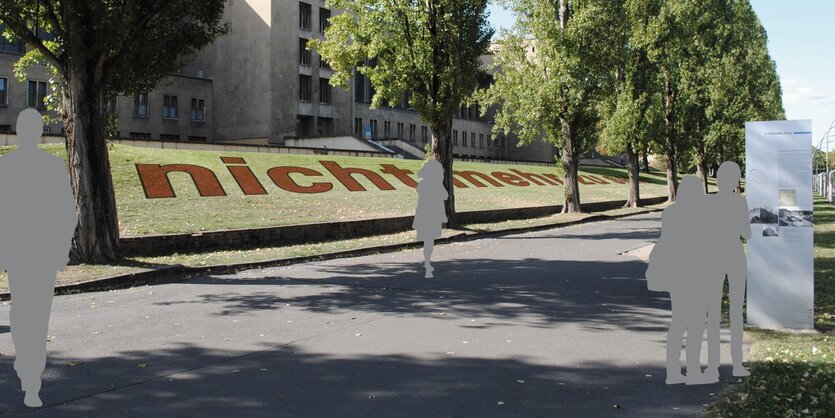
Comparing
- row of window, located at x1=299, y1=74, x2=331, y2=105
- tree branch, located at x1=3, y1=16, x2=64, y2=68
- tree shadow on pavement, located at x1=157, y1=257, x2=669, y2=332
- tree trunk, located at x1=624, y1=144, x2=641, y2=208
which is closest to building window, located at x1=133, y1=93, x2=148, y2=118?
row of window, located at x1=299, y1=74, x2=331, y2=105

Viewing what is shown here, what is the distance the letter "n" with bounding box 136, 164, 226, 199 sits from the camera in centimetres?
2264

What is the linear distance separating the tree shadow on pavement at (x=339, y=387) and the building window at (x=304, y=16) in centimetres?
6468

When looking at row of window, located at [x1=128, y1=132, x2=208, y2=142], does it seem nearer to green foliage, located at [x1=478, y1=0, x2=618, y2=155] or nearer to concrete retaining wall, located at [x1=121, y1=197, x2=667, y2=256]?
green foliage, located at [x1=478, y1=0, x2=618, y2=155]

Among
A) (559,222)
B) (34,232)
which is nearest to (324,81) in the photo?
(559,222)

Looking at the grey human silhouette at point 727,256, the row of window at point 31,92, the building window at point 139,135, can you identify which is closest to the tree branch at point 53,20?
the grey human silhouette at point 727,256

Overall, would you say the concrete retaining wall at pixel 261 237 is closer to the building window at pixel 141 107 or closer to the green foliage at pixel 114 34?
the green foliage at pixel 114 34

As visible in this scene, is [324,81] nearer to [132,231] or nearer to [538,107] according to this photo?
[538,107]

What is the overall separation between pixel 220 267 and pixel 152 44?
4.61 meters

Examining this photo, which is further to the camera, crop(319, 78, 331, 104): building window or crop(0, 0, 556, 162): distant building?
crop(319, 78, 331, 104): building window

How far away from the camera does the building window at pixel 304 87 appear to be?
226ft

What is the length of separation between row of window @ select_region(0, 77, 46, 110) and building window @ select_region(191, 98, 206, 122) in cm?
1386

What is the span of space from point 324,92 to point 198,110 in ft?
41.1

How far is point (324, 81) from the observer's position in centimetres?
7075

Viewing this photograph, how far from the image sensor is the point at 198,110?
68.2m
